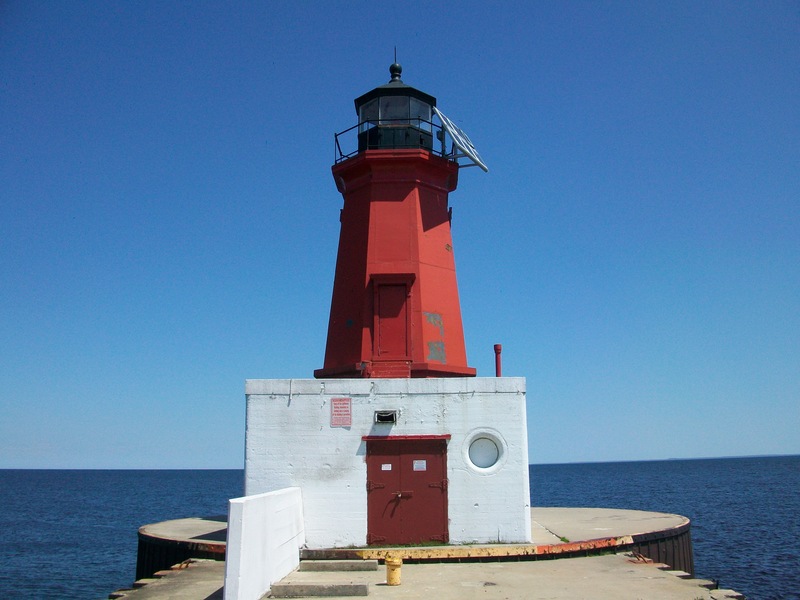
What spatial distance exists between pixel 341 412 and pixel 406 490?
178 centimetres

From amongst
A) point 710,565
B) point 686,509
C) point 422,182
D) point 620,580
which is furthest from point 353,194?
point 686,509

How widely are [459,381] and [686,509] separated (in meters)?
35.9

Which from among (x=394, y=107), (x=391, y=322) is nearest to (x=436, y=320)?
(x=391, y=322)

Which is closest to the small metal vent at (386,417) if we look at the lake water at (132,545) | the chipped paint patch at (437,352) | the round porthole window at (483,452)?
the round porthole window at (483,452)

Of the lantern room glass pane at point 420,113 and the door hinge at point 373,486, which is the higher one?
the lantern room glass pane at point 420,113

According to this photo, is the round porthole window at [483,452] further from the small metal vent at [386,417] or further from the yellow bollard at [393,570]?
the yellow bollard at [393,570]

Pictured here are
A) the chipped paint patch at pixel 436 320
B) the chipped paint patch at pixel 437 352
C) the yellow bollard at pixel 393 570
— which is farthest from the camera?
the chipped paint patch at pixel 436 320

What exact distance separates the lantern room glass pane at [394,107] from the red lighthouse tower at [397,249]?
0.9 inches

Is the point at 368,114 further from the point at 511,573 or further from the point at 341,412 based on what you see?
the point at 511,573

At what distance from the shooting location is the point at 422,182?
640 inches

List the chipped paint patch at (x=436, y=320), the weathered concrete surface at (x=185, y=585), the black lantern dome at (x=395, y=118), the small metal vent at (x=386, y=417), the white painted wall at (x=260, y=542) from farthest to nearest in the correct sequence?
1. the black lantern dome at (x=395, y=118)
2. the chipped paint patch at (x=436, y=320)
3. the small metal vent at (x=386, y=417)
4. the weathered concrete surface at (x=185, y=585)
5. the white painted wall at (x=260, y=542)

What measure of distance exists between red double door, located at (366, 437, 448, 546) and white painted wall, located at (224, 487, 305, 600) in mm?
1487

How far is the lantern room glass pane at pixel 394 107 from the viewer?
1691 cm

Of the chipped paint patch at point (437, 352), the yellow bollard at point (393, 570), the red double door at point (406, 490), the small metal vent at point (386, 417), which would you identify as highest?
the chipped paint patch at point (437, 352)
